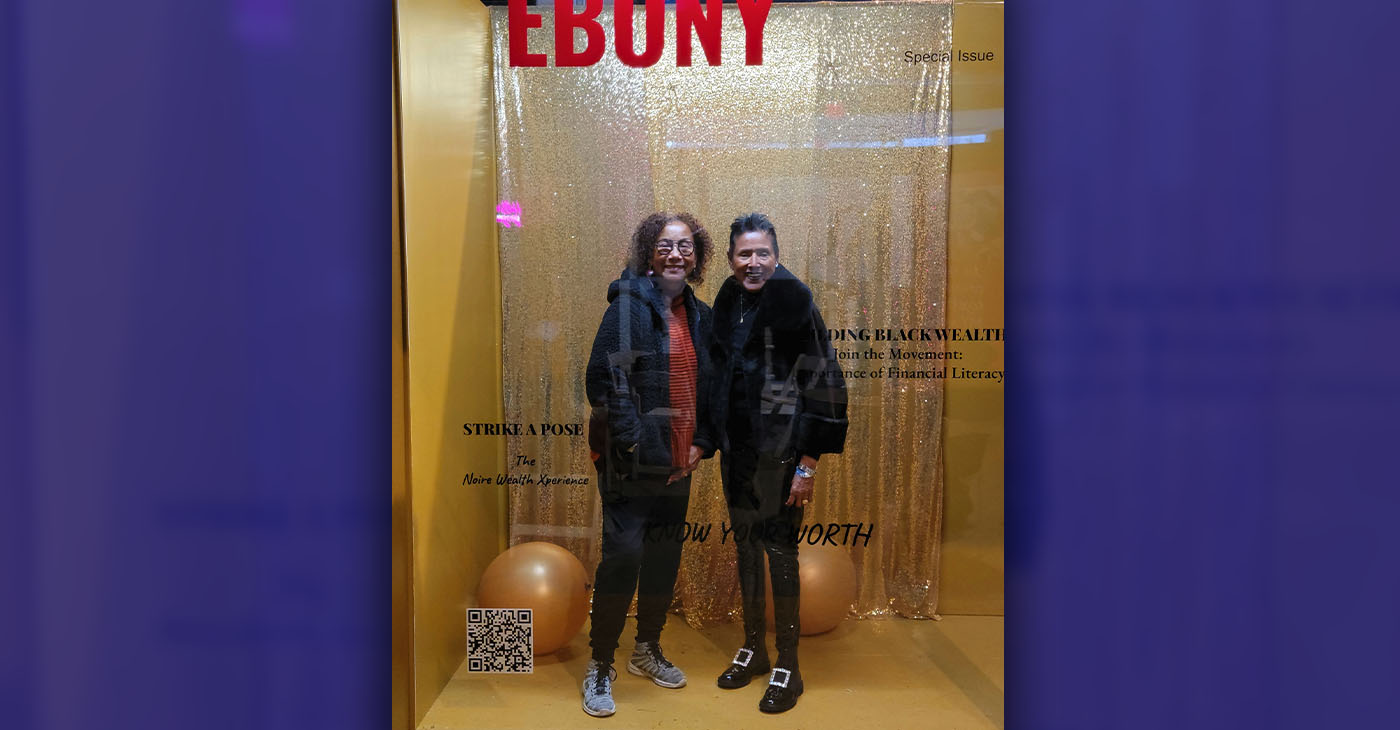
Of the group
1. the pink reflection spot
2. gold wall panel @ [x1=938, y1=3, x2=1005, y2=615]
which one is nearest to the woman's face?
the pink reflection spot

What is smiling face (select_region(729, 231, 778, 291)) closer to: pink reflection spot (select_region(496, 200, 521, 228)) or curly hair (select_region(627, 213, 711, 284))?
curly hair (select_region(627, 213, 711, 284))

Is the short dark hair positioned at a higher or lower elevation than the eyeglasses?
higher

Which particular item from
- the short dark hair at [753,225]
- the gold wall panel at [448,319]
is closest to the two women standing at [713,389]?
the short dark hair at [753,225]

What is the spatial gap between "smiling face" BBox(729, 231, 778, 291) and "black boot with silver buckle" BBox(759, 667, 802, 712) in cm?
80

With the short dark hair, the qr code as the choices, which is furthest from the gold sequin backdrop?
the qr code

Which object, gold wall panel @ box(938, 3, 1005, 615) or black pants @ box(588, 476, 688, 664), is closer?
gold wall panel @ box(938, 3, 1005, 615)

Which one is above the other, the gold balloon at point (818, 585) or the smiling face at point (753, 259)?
the smiling face at point (753, 259)

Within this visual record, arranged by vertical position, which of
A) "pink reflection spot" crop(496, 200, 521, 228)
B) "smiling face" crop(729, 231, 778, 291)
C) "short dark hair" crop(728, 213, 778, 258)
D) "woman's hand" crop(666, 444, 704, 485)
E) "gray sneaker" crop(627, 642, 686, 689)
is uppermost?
"pink reflection spot" crop(496, 200, 521, 228)

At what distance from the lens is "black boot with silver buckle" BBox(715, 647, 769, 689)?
1754mm

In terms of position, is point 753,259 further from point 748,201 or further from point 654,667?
point 654,667

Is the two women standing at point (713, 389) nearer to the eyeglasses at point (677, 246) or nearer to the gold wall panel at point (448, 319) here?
the eyeglasses at point (677, 246)

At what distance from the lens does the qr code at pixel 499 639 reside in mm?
1762
